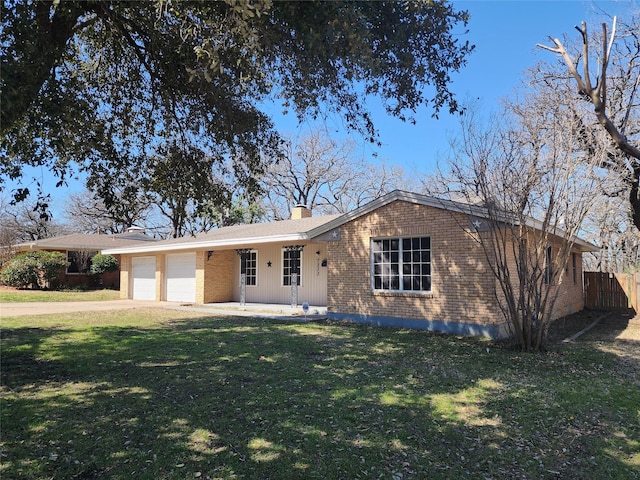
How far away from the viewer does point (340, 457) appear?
12.1 ft

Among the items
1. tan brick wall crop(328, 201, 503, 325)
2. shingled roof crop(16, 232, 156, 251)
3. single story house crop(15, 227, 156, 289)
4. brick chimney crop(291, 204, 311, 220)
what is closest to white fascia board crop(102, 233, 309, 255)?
tan brick wall crop(328, 201, 503, 325)

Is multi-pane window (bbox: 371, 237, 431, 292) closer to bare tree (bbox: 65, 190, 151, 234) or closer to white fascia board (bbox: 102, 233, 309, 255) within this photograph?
white fascia board (bbox: 102, 233, 309, 255)

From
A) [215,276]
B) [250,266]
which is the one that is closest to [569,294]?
[250,266]

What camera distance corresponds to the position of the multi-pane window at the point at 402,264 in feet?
36.5

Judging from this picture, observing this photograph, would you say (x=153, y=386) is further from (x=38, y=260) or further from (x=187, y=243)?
(x=38, y=260)

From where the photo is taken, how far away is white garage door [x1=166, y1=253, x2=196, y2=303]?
787 inches

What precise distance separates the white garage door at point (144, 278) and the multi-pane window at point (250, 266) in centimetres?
555

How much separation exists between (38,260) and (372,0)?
25.3 metres

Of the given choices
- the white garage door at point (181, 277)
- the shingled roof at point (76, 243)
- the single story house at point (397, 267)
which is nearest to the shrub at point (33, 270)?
the shingled roof at point (76, 243)

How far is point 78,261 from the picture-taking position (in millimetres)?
27250

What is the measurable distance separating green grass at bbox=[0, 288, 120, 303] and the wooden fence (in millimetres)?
23110

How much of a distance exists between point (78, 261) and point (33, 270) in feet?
12.1

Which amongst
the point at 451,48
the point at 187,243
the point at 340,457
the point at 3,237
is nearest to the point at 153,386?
the point at 340,457

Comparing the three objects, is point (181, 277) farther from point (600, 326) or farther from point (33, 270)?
point (600, 326)
